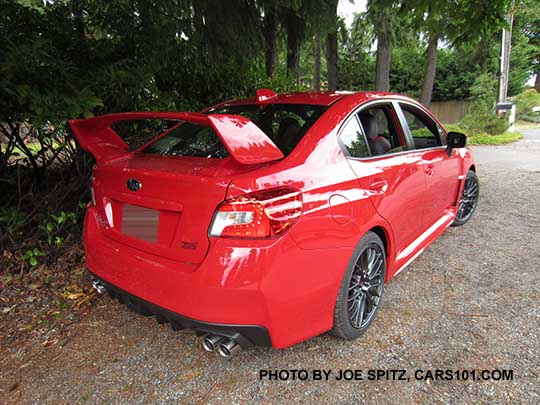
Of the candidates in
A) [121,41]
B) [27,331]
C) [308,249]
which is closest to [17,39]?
[121,41]

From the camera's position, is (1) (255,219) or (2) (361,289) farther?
(2) (361,289)

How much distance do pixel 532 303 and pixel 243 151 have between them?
256 centimetres

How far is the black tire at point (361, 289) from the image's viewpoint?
7.11ft

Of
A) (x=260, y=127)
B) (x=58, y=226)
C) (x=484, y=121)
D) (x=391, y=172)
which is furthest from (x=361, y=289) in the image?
(x=484, y=121)

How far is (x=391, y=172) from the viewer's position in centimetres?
257

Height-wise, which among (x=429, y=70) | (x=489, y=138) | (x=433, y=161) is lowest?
(x=489, y=138)

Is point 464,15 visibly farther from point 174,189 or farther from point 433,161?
point 174,189

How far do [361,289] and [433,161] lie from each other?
1.51 meters

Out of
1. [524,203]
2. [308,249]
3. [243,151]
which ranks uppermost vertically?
[243,151]

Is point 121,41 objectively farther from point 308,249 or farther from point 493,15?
point 493,15

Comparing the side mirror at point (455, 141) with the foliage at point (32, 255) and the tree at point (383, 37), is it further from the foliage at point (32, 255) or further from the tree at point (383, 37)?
the tree at point (383, 37)

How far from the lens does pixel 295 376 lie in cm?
210

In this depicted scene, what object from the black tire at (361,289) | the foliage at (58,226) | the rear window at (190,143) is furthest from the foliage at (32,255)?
the black tire at (361,289)

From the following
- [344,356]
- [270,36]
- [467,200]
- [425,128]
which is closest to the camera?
[344,356]
